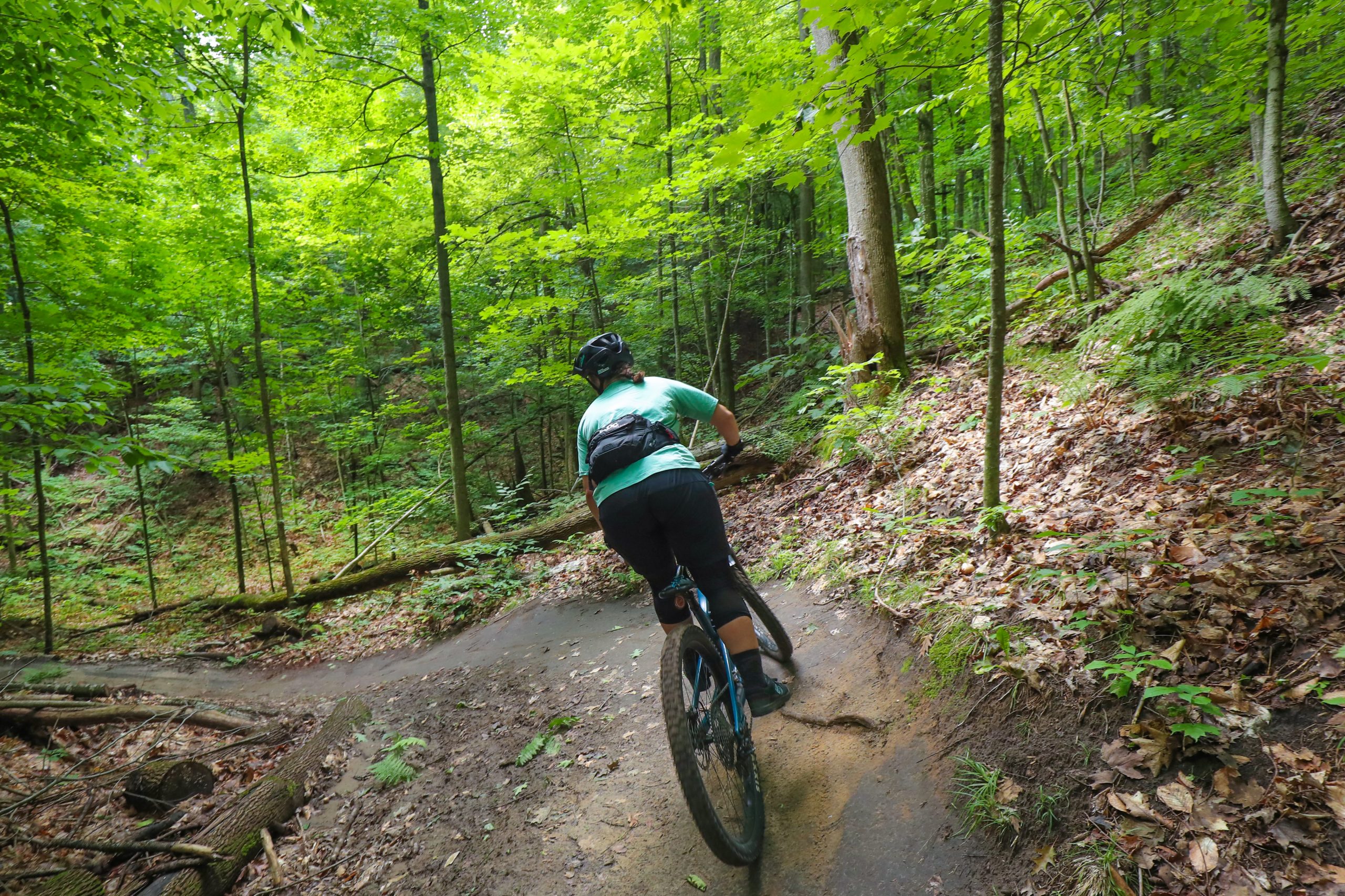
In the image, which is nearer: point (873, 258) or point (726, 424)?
point (726, 424)

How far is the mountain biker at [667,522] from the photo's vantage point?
292cm

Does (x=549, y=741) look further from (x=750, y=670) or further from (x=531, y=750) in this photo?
(x=750, y=670)

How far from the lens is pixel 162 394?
18.9 metres

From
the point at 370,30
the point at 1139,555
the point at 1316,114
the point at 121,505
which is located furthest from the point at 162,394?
the point at 1316,114

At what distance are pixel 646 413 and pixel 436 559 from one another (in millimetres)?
8414

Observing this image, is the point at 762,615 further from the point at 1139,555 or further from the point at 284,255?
the point at 284,255

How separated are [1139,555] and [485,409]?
16.6 meters

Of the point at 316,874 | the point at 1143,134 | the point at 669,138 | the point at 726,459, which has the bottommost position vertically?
the point at 316,874

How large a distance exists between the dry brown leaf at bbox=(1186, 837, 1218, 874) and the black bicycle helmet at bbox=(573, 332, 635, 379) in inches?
117

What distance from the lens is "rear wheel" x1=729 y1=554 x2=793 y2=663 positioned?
3.62 meters

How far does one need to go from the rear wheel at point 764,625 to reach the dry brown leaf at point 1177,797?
77.3 inches

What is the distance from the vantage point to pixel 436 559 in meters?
10.3

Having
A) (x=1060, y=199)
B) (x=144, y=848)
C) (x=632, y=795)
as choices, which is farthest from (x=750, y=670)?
(x=1060, y=199)

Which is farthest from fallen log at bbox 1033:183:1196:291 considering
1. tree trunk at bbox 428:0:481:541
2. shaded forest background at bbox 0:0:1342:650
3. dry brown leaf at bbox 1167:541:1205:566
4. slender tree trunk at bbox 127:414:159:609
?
slender tree trunk at bbox 127:414:159:609
